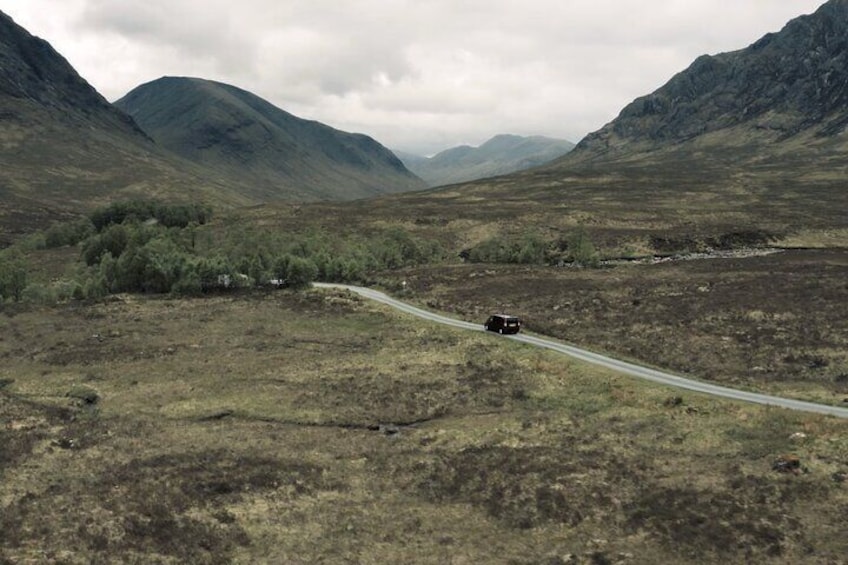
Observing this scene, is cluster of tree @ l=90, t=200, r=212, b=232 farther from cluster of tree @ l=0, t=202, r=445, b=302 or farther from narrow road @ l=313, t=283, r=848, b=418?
narrow road @ l=313, t=283, r=848, b=418

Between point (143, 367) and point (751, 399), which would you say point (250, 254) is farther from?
point (751, 399)

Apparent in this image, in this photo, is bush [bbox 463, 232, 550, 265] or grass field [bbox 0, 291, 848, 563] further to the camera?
bush [bbox 463, 232, 550, 265]

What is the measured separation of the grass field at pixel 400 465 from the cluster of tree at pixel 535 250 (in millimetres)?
60577

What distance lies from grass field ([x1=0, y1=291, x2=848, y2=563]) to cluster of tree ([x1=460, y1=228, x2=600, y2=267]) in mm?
60577

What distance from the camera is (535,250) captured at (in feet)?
380

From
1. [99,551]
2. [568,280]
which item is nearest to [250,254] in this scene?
[568,280]

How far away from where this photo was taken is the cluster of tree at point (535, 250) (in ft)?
364

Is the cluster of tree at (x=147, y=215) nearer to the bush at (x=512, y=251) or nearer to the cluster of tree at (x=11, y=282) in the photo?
the cluster of tree at (x=11, y=282)

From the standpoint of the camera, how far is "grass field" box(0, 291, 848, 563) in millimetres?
24141

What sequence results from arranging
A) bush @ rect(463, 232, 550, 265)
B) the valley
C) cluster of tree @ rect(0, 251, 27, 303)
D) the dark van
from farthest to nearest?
bush @ rect(463, 232, 550, 265) < cluster of tree @ rect(0, 251, 27, 303) < the dark van < the valley

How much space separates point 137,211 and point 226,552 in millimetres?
161579

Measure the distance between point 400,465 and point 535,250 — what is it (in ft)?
286

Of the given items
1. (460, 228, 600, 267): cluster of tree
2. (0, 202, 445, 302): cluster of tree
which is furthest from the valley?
(460, 228, 600, 267): cluster of tree

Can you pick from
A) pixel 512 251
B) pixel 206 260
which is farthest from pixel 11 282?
pixel 512 251
